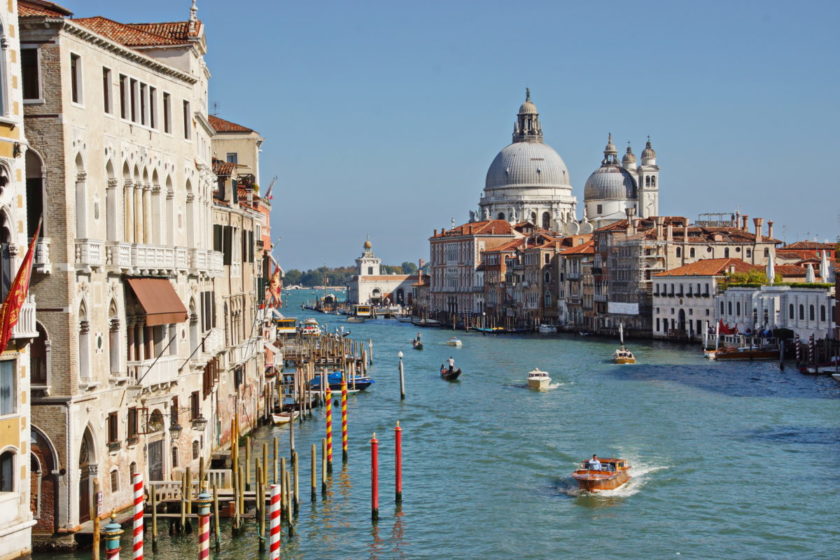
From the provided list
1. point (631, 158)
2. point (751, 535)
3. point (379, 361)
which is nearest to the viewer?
point (751, 535)

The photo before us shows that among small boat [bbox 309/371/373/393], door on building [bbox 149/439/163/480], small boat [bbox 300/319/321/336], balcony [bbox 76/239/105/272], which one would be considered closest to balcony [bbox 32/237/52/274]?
balcony [bbox 76/239/105/272]

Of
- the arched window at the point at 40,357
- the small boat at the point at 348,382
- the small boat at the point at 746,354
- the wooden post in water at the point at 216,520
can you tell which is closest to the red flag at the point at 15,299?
the arched window at the point at 40,357

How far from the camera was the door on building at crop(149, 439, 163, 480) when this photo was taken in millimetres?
14977

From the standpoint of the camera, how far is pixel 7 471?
39.0 feet

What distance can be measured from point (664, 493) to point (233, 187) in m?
8.40

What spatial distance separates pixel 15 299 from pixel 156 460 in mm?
4266

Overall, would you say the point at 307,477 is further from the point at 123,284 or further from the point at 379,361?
the point at 379,361

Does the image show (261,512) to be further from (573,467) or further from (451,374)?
(451,374)

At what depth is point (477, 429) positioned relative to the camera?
25.2 meters

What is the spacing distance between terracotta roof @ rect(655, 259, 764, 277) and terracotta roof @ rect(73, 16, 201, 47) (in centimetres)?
3997

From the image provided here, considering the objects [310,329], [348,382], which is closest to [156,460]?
[348,382]

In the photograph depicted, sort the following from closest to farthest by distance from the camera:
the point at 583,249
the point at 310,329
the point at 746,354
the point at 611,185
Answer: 1. the point at 746,354
2. the point at 310,329
3. the point at 583,249
4. the point at 611,185

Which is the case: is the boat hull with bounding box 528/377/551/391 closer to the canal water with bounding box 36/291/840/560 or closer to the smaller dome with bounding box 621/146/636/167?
the canal water with bounding box 36/291/840/560

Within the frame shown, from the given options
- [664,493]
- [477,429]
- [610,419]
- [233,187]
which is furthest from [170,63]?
[610,419]
